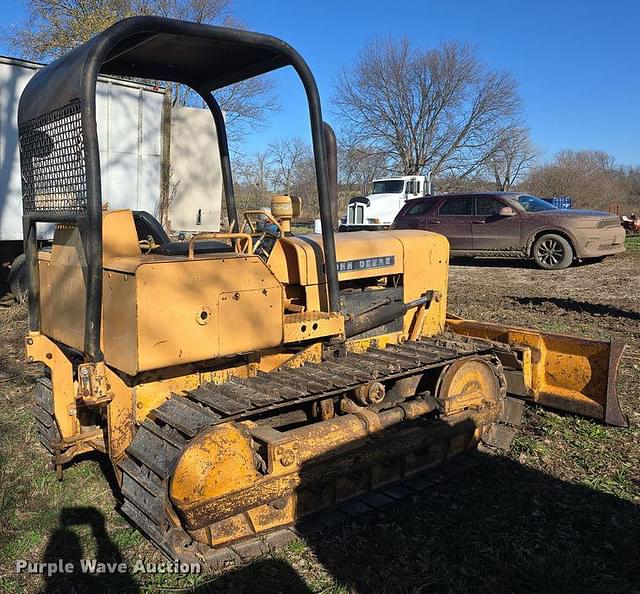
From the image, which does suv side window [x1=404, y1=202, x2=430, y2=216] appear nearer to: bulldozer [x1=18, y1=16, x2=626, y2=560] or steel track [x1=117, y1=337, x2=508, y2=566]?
bulldozer [x1=18, y1=16, x2=626, y2=560]

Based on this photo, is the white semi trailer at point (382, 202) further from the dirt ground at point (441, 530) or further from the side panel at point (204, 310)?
the side panel at point (204, 310)

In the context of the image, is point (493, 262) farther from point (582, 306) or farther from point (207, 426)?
point (207, 426)

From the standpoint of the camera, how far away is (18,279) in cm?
1070

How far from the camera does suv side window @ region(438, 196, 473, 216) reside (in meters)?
15.6

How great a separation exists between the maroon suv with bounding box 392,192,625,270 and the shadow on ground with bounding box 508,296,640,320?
3.85m

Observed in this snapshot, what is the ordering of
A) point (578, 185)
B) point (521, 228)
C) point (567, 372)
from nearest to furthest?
point (567, 372) < point (521, 228) < point (578, 185)

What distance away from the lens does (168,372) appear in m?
3.69

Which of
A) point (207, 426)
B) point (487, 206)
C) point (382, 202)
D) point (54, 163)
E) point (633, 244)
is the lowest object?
point (207, 426)

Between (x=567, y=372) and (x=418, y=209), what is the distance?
11.6 meters

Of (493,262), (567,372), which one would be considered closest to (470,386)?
A: (567,372)

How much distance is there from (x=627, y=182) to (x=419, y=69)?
26723 mm

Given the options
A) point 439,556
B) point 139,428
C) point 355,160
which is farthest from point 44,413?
point 355,160

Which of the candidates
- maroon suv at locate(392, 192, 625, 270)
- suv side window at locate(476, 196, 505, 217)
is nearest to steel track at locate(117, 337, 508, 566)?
maroon suv at locate(392, 192, 625, 270)

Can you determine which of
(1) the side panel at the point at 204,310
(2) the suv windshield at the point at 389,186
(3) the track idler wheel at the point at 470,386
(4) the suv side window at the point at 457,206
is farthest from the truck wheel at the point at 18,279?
(2) the suv windshield at the point at 389,186
